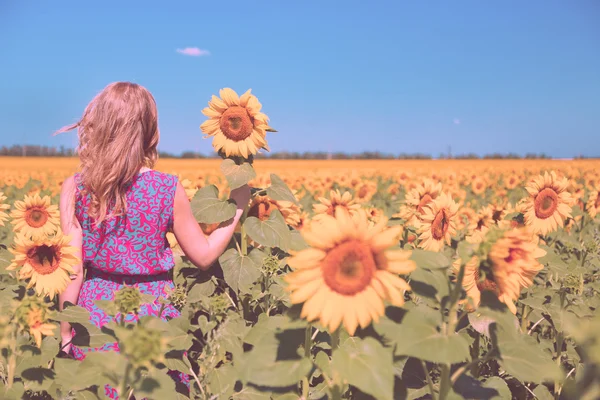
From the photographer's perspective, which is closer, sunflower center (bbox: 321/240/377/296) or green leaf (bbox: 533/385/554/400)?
sunflower center (bbox: 321/240/377/296)

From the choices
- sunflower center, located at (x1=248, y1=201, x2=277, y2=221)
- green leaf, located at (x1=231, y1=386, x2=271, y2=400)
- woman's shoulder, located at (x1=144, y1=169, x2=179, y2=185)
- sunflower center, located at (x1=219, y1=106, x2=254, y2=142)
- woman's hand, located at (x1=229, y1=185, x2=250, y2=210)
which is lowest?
green leaf, located at (x1=231, y1=386, x2=271, y2=400)

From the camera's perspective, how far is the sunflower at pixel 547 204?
375cm

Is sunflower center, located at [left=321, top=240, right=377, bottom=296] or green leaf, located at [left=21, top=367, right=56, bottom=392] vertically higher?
sunflower center, located at [left=321, top=240, right=377, bottom=296]

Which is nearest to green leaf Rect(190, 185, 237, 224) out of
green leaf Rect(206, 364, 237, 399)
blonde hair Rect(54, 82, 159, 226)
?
blonde hair Rect(54, 82, 159, 226)

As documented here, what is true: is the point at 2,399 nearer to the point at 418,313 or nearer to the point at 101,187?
the point at 101,187

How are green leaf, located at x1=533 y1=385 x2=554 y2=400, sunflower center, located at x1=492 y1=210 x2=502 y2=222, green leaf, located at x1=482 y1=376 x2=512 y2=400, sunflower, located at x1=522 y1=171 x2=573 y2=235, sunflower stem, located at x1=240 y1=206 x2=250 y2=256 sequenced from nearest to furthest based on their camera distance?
green leaf, located at x1=482 y1=376 x2=512 y2=400 → green leaf, located at x1=533 y1=385 x2=554 y2=400 → sunflower stem, located at x1=240 y1=206 x2=250 y2=256 → sunflower, located at x1=522 y1=171 x2=573 y2=235 → sunflower center, located at x1=492 y1=210 x2=502 y2=222

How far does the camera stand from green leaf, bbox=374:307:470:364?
142 cm

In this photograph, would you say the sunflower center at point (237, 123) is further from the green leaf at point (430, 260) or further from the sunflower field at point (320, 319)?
the green leaf at point (430, 260)

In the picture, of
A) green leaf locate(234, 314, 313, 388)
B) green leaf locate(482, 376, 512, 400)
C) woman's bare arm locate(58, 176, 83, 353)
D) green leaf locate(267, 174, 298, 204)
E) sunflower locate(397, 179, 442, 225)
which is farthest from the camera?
sunflower locate(397, 179, 442, 225)

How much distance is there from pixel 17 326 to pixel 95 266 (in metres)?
1.14

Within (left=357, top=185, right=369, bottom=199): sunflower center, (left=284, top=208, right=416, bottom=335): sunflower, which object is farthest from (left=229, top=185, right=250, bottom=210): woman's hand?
(left=357, top=185, right=369, bottom=199): sunflower center

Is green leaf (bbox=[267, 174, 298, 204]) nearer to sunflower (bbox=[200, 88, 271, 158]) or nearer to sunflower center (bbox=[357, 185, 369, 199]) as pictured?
sunflower (bbox=[200, 88, 271, 158])

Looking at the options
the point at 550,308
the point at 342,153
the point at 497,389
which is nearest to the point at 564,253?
the point at 550,308

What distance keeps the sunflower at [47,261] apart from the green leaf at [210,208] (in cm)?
75
